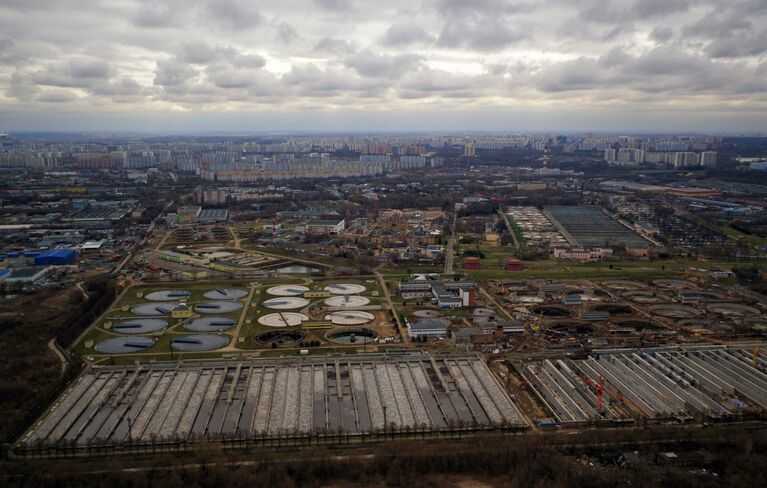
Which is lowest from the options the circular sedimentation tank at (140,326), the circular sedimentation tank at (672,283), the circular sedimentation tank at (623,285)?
the circular sedimentation tank at (140,326)

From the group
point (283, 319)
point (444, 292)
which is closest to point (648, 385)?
point (444, 292)

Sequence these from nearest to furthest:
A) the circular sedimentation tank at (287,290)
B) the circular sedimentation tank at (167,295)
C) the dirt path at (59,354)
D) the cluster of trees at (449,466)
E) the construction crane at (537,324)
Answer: the cluster of trees at (449,466)
the dirt path at (59,354)
the construction crane at (537,324)
the circular sedimentation tank at (167,295)
the circular sedimentation tank at (287,290)

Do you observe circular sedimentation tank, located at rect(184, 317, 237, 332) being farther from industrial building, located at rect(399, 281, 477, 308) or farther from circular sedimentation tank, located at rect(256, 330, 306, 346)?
industrial building, located at rect(399, 281, 477, 308)

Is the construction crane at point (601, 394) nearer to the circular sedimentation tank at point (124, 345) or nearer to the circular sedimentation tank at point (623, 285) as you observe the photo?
the circular sedimentation tank at point (623, 285)

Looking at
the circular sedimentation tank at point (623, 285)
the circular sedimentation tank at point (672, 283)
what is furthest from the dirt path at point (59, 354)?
the circular sedimentation tank at point (672, 283)

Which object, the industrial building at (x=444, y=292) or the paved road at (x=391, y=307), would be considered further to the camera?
the industrial building at (x=444, y=292)

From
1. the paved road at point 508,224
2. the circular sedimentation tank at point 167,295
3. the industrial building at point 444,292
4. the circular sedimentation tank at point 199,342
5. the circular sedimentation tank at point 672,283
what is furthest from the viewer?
the paved road at point 508,224

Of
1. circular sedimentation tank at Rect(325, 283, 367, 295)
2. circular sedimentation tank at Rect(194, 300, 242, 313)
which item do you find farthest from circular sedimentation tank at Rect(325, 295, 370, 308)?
circular sedimentation tank at Rect(194, 300, 242, 313)
